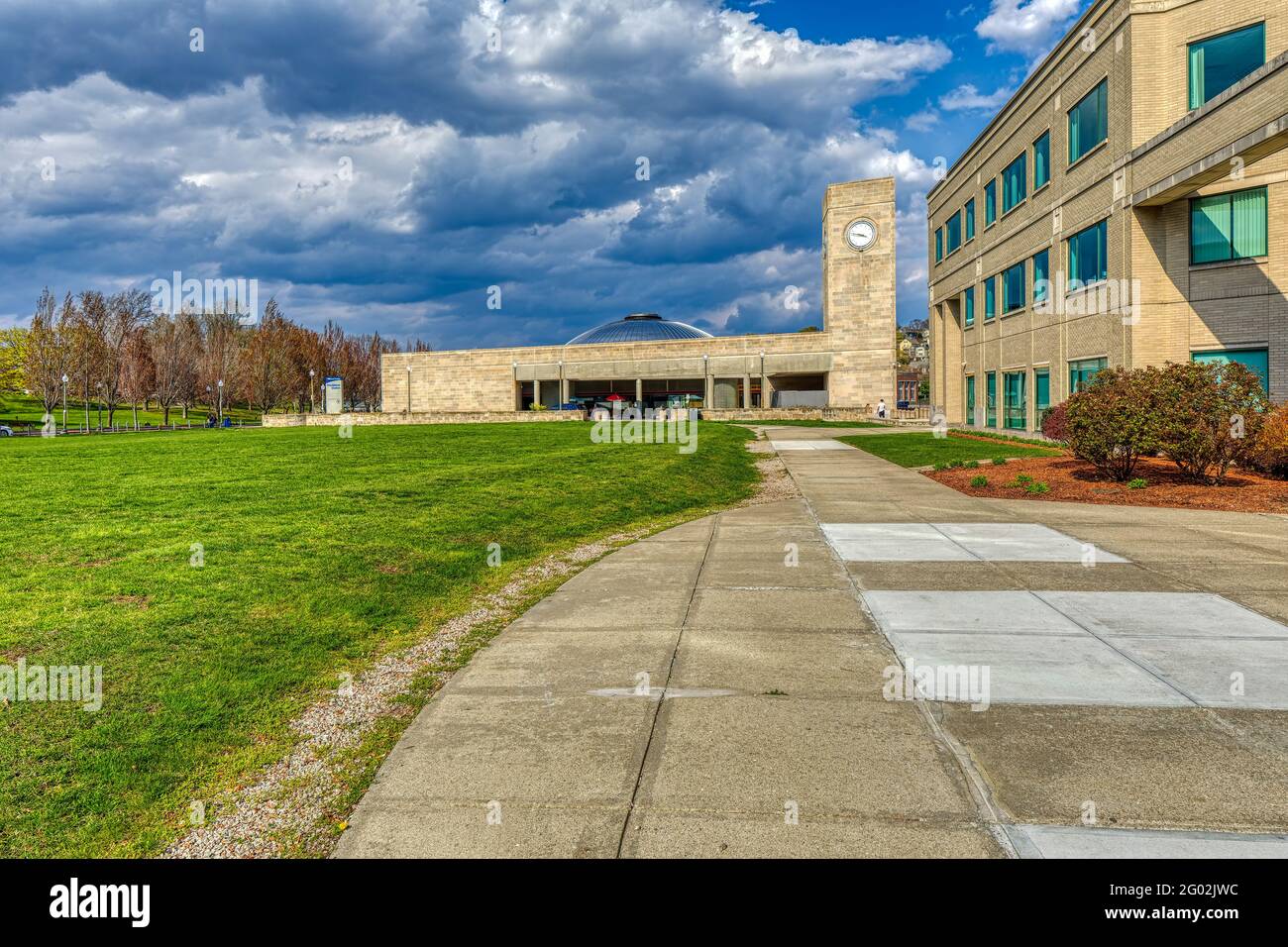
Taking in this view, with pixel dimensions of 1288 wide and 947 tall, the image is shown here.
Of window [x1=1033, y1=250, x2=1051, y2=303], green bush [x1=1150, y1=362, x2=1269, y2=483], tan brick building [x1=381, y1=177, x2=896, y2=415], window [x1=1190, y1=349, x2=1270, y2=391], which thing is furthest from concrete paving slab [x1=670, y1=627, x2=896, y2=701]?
tan brick building [x1=381, y1=177, x2=896, y2=415]

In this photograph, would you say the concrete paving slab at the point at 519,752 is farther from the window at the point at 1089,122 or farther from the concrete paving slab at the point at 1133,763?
the window at the point at 1089,122

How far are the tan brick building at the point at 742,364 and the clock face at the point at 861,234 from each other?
0.09m

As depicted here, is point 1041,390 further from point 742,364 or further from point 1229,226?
point 742,364

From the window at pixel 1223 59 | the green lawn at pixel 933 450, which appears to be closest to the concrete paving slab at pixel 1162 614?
the green lawn at pixel 933 450

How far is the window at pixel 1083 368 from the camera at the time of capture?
26670 mm

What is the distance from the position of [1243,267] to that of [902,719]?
24.9 meters

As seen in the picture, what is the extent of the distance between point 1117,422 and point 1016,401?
22227 millimetres

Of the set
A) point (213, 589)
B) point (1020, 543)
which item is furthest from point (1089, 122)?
point (213, 589)

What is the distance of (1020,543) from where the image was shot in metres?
10.4

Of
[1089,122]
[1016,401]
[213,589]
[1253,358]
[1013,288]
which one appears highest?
[1089,122]
